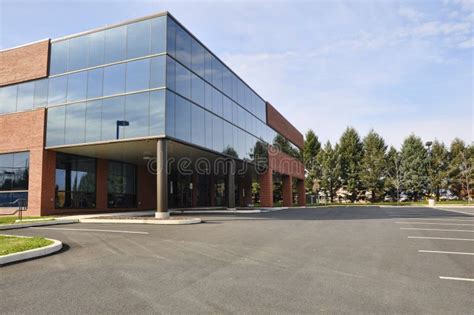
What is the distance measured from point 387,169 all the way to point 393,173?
65.1 inches

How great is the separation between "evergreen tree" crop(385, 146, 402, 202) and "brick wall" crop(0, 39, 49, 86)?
187 feet

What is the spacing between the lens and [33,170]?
77.1 ft

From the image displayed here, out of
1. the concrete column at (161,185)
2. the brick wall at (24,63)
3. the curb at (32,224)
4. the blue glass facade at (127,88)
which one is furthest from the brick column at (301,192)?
the curb at (32,224)

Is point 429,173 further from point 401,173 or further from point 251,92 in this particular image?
point 251,92

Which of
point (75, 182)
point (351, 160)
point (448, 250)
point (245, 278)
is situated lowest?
point (448, 250)

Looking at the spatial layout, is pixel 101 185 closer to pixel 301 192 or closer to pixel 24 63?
pixel 24 63

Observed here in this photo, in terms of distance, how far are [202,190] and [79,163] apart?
732 inches

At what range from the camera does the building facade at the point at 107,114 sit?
832 inches

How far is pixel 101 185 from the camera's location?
2770 cm

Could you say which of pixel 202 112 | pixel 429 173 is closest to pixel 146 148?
pixel 202 112

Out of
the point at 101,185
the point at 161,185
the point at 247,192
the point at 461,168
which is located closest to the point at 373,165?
the point at 461,168

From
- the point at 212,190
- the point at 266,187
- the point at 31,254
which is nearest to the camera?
the point at 31,254

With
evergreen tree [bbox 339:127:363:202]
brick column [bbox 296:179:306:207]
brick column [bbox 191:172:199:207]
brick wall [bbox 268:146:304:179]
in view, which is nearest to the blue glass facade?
brick column [bbox 191:172:199:207]

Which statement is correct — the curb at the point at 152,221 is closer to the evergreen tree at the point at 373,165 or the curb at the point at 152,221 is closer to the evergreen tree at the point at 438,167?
the evergreen tree at the point at 373,165
